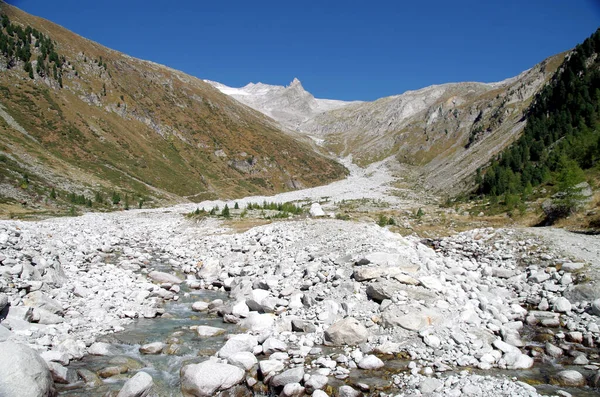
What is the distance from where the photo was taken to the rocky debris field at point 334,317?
386 inches

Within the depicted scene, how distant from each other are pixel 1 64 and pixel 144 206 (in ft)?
215

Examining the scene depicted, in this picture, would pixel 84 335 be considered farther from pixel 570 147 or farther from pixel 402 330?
pixel 570 147

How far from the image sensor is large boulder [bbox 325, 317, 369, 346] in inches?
479

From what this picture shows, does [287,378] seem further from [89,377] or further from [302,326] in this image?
[89,377]

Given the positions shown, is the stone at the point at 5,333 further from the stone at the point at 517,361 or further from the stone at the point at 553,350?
the stone at the point at 553,350

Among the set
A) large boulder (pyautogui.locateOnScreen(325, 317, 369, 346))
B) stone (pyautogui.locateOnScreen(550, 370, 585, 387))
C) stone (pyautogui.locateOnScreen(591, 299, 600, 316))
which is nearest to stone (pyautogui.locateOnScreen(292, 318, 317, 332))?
large boulder (pyautogui.locateOnScreen(325, 317, 369, 346))

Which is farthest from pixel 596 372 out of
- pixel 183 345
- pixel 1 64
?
pixel 1 64

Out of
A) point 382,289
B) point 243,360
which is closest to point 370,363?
point 243,360

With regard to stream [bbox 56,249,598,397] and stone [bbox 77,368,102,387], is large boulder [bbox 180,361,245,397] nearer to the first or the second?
stream [bbox 56,249,598,397]

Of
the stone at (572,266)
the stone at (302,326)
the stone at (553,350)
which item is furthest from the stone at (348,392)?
the stone at (572,266)

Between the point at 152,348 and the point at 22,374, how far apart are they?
162 inches

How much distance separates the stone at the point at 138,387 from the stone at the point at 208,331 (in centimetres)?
383

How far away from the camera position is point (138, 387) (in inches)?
364

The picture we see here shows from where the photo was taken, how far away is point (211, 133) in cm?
14188
